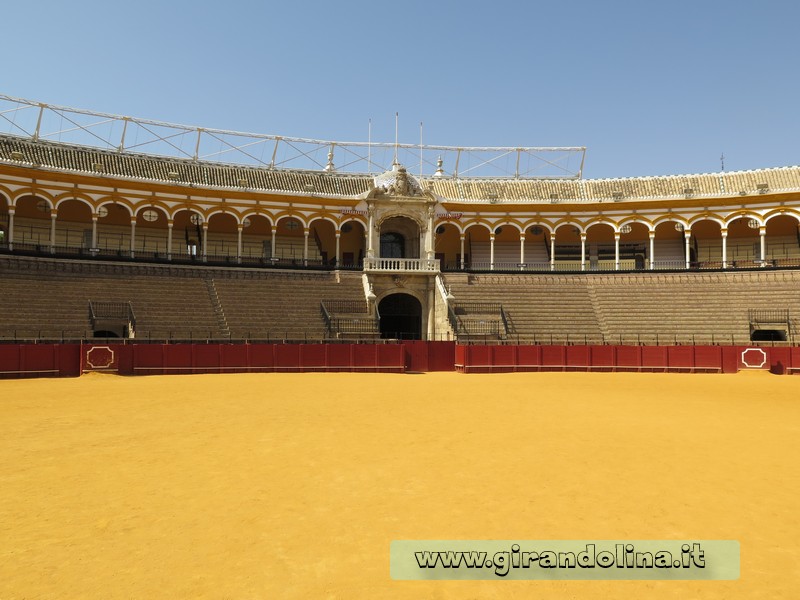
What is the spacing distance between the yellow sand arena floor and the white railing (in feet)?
62.8

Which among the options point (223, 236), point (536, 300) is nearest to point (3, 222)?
point (223, 236)

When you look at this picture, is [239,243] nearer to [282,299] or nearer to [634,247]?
[282,299]

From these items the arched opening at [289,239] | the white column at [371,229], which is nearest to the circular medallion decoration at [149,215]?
the arched opening at [289,239]

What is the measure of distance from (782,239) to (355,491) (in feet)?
128

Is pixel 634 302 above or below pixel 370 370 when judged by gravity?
above

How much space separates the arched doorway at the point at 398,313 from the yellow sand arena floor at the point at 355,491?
64.6 feet

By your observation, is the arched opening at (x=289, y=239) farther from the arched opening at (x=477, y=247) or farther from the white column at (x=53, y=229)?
the white column at (x=53, y=229)

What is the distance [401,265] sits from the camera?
32938mm

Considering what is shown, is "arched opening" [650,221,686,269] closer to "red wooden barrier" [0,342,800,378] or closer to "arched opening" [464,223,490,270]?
"arched opening" [464,223,490,270]

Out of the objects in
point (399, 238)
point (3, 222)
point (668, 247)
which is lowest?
point (3, 222)

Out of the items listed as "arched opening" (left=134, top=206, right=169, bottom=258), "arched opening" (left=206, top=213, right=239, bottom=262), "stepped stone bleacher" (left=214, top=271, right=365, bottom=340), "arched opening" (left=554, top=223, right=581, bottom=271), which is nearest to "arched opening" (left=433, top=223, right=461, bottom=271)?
"arched opening" (left=554, top=223, right=581, bottom=271)

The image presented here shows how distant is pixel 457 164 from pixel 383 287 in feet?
50.0

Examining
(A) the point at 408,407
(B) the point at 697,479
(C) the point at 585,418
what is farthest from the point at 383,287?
(B) the point at 697,479

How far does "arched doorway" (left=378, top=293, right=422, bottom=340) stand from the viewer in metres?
33.7
